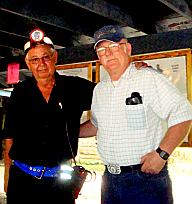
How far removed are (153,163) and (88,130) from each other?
69cm

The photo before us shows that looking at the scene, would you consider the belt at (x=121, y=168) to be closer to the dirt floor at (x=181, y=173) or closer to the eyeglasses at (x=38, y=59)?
the eyeglasses at (x=38, y=59)

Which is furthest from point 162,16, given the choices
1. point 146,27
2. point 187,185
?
point 187,185

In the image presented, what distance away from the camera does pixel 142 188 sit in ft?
5.85

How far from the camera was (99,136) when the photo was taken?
1.95m

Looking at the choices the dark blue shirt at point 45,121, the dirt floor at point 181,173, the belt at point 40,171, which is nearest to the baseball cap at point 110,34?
the dark blue shirt at point 45,121

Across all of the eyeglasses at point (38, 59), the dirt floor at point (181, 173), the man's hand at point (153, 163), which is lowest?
the dirt floor at point (181, 173)

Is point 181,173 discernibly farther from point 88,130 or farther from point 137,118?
point 137,118

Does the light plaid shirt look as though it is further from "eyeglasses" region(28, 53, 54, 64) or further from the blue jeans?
"eyeglasses" region(28, 53, 54, 64)

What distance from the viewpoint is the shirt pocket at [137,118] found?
1.78 meters

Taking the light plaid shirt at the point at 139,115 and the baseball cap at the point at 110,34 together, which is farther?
the baseball cap at the point at 110,34

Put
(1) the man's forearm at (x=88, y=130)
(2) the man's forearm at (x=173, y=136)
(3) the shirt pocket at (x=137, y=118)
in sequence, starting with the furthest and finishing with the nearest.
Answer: (1) the man's forearm at (x=88, y=130)
(3) the shirt pocket at (x=137, y=118)
(2) the man's forearm at (x=173, y=136)

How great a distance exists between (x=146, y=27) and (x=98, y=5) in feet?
2.41

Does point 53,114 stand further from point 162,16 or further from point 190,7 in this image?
point 162,16

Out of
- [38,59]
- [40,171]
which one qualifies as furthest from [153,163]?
[38,59]
